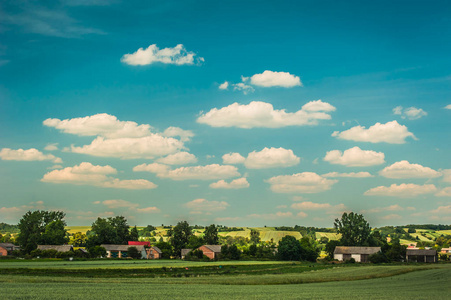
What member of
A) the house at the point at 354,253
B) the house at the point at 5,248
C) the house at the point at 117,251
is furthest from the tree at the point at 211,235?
the house at the point at 5,248

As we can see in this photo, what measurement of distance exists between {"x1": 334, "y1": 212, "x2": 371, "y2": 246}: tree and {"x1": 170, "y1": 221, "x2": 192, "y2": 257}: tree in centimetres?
5869

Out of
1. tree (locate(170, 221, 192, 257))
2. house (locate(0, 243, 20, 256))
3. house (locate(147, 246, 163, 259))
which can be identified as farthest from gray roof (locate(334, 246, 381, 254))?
house (locate(0, 243, 20, 256))

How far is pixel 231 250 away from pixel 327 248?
3850 cm

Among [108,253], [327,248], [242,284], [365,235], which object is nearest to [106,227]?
[108,253]

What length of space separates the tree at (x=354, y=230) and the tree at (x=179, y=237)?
193ft

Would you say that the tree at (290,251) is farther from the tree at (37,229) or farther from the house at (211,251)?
the tree at (37,229)

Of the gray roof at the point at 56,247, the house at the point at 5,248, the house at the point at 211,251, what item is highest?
the gray roof at the point at 56,247

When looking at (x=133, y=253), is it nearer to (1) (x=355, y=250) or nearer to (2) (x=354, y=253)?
(2) (x=354, y=253)

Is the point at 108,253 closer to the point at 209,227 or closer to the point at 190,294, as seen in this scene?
the point at 209,227

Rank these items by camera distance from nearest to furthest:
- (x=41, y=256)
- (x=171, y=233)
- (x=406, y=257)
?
1. (x=41, y=256)
2. (x=406, y=257)
3. (x=171, y=233)

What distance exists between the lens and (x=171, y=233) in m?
167

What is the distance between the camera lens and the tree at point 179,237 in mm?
163500

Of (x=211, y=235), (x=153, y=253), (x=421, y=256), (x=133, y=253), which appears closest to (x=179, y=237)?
(x=211, y=235)

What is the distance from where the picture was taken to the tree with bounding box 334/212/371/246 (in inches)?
6294
